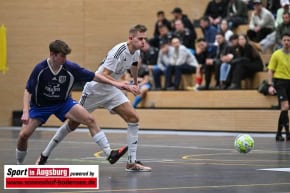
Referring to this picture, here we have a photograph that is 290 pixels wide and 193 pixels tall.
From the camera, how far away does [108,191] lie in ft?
35.2

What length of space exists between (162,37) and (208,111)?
13.0 feet

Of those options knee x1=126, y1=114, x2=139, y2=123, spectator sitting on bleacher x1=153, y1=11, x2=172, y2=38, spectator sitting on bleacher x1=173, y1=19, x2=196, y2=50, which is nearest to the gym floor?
knee x1=126, y1=114, x2=139, y2=123

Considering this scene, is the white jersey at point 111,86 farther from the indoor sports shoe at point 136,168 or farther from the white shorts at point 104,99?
the indoor sports shoe at point 136,168

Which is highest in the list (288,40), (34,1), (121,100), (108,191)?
(34,1)

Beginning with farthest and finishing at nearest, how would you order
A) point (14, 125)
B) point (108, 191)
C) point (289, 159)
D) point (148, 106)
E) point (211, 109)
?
point (14, 125) < point (148, 106) < point (211, 109) < point (289, 159) < point (108, 191)

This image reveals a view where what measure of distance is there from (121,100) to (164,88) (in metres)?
15.1

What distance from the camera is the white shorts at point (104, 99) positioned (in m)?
14.0

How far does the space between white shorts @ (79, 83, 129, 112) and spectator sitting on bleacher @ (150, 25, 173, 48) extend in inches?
610

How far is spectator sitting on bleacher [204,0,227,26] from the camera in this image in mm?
30312

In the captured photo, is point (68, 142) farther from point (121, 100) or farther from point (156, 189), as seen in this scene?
point (156, 189)

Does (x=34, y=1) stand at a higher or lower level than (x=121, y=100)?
higher

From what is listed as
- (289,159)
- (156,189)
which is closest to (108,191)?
(156,189)

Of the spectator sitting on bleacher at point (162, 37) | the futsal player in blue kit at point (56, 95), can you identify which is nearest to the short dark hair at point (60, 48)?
the futsal player in blue kit at point (56, 95)

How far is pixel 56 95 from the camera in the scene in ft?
44.2
